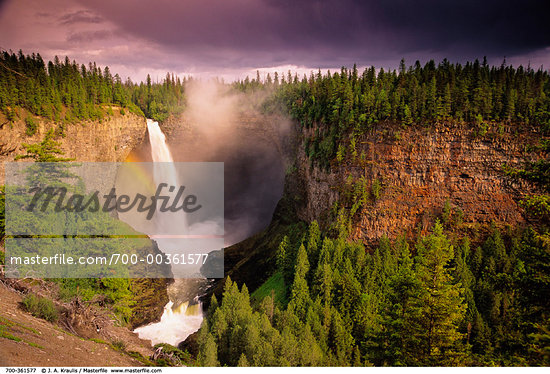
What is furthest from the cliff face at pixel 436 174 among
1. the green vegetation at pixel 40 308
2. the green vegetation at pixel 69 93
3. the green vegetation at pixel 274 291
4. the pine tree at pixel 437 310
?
the green vegetation at pixel 69 93

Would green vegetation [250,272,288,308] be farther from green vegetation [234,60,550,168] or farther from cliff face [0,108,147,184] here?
cliff face [0,108,147,184]

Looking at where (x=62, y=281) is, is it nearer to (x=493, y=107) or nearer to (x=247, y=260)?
(x=247, y=260)

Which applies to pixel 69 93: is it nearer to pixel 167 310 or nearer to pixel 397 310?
pixel 167 310

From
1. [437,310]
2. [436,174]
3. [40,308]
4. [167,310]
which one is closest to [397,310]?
[437,310]

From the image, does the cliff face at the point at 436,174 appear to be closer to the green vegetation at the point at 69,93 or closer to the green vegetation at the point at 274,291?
the green vegetation at the point at 274,291

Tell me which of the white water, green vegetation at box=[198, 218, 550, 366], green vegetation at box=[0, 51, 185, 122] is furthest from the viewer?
green vegetation at box=[0, 51, 185, 122]

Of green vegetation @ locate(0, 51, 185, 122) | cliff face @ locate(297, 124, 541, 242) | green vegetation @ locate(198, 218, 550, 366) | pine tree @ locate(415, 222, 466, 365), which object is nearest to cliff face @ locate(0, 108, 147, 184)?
green vegetation @ locate(0, 51, 185, 122)

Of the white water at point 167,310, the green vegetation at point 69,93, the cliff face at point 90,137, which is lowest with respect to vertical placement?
the white water at point 167,310
